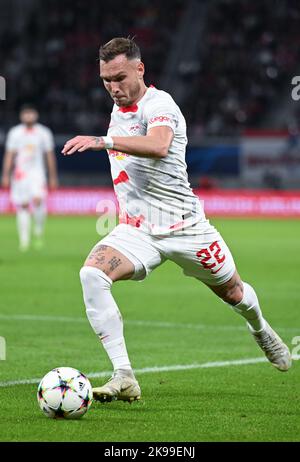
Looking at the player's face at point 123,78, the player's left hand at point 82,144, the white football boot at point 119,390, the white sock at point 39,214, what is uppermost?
the player's face at point 123,78

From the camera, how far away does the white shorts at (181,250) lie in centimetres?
673

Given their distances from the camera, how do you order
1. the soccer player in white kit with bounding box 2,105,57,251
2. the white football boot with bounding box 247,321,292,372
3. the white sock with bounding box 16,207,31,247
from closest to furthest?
the white football boot with bounding box 247,321,292,372 → the white sock with bounding box 16,207,31,247 → the soccer player in white kit with bounding box 2,105,57,251

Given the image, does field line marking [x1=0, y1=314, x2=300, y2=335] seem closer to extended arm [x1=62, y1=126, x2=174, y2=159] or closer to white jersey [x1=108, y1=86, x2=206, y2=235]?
white jersey [x1=108, y1=86, x2=206, y2=235]

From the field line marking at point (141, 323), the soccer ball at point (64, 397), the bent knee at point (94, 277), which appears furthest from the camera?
the field line marking at point (141, 323)

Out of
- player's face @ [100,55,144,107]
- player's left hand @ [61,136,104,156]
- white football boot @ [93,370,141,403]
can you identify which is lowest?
white football boot @ [93,370,141,403]

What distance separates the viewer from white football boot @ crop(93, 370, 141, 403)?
249 inches

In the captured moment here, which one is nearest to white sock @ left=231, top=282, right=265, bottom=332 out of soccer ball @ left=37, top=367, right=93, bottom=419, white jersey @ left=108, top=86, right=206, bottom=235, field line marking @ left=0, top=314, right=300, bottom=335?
white jersey @ left=108, top=86, right=206, bottom=235

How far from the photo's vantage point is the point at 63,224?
26453 mm

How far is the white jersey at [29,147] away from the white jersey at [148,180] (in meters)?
12.6

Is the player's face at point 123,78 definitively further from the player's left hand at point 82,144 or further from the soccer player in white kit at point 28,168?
the soccer player in white kit at point 28,168

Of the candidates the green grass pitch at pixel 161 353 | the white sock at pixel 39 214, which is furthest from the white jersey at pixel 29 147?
the green grass pitch at pixel 161 353

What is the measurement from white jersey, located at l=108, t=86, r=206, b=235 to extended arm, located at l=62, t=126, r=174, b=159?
1.13 feet

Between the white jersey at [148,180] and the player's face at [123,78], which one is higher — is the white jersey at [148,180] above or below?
below

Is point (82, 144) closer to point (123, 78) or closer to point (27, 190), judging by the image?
point (123, 78)
